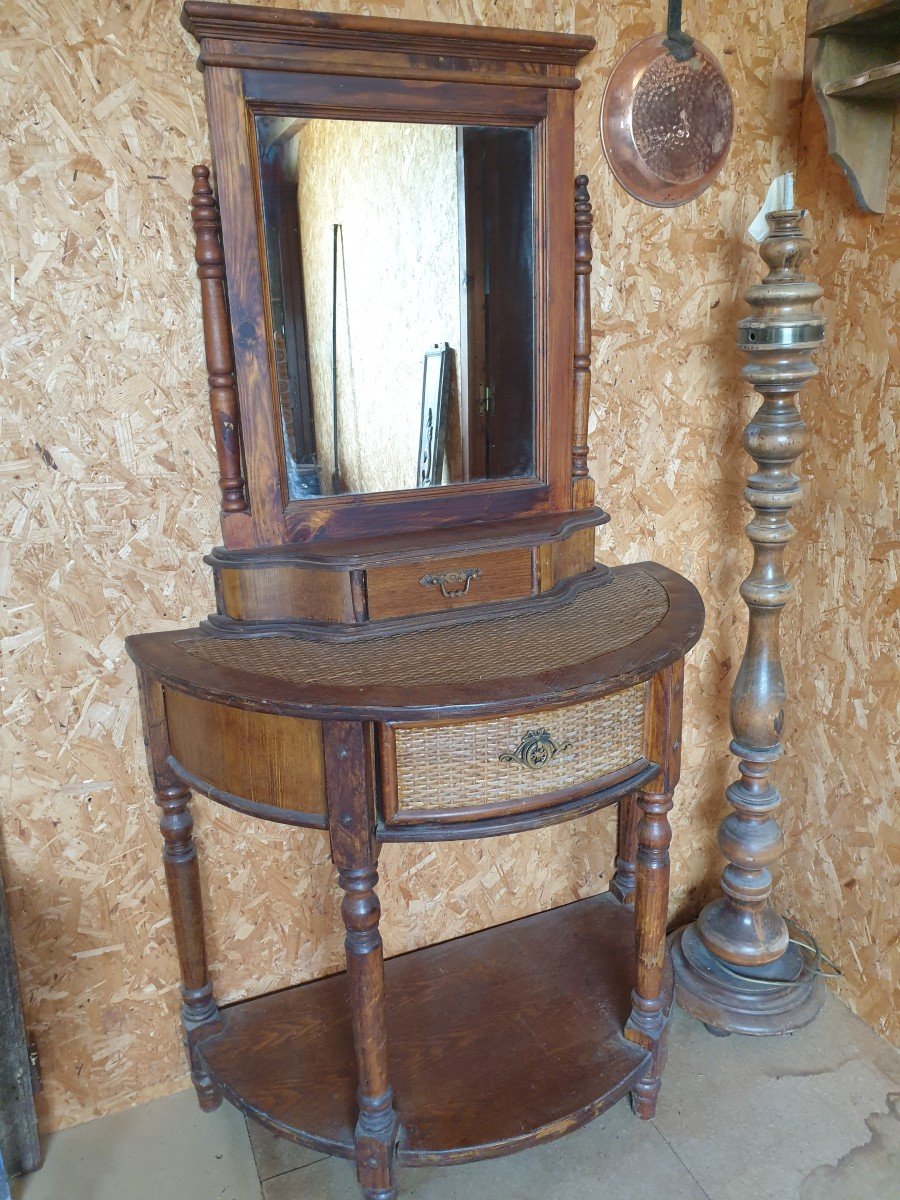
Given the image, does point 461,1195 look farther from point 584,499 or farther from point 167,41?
point 167,41

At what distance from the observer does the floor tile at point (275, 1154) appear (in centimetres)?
159

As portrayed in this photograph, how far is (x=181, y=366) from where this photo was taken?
146 cm

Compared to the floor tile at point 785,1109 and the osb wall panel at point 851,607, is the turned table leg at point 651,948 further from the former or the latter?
the osb wall panel at point 851,607

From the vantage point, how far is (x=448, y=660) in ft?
4.29

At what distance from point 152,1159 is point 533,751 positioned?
109cm

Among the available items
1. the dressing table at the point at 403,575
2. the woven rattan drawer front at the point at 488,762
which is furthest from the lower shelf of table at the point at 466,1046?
the woven rattan drawer front at the point at 488,762

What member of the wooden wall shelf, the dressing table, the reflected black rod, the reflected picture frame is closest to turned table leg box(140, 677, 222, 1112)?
the dressing table

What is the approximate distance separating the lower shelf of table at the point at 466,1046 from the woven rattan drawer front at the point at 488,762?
0.60 meters

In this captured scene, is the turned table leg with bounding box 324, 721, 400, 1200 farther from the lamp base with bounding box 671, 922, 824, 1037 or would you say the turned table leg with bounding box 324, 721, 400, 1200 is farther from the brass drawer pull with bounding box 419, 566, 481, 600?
the lamp base with bounding box 671, 922, 824, 1037

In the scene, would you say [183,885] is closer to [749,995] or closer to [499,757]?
[499,757]

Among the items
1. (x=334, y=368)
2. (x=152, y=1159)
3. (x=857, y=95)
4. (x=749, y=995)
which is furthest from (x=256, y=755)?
(x=857, y=95)

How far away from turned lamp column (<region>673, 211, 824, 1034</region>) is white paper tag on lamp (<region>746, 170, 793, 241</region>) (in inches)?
0.5

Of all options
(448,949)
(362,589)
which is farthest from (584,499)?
(448,949)

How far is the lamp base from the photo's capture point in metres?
1.81
